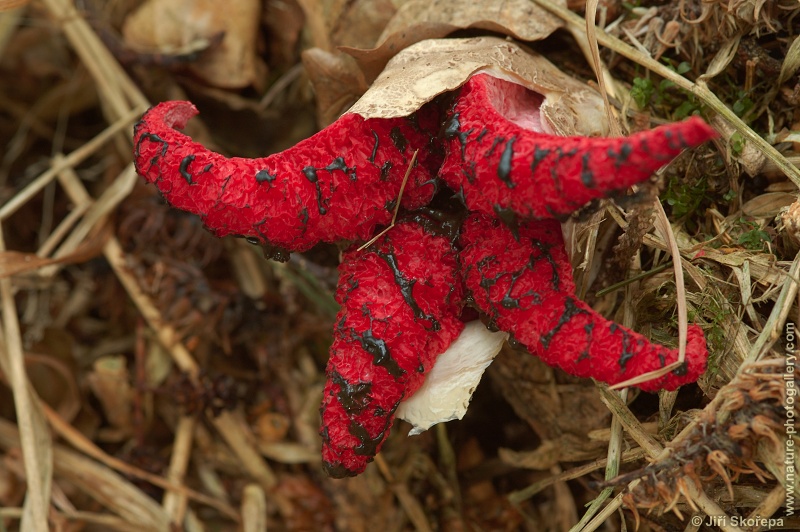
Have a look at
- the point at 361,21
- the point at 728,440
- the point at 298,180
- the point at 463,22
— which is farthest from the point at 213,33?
the point at 728,440

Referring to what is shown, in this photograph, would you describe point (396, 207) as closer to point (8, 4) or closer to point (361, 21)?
point (361, 21)

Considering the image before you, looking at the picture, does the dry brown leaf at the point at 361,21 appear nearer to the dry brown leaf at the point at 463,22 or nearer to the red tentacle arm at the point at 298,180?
the dry brown leaf at the point at 463,22

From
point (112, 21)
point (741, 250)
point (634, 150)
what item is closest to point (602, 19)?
point (741, 250)

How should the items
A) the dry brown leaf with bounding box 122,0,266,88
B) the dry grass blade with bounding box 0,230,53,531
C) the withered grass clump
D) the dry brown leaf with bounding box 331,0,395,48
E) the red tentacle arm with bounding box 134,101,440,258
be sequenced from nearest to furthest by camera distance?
the withered grass clump, the red tentacle arm with bounding box 134,101,440,258, the dry brown leaf with bounding box 331,0,395,48, the dry grass blade with bounding box 0,230,53,531, the dry brown leaf with bounding box 122,0,266,88

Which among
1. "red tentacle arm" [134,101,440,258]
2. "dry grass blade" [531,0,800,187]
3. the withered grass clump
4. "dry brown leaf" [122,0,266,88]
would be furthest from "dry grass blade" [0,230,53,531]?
"dry grass blade" [531,0,800,187]

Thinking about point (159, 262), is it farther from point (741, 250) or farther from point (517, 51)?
point (741, 250)

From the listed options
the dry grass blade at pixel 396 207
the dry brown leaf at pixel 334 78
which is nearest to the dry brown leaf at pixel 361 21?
the dry brown leaf at pixel 334 78

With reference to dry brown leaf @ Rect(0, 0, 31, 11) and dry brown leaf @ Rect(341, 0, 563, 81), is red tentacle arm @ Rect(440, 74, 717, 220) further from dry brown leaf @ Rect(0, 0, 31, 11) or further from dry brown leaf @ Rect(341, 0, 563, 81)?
dry brown leaf @ Rect(0, 0, 31, 11)
